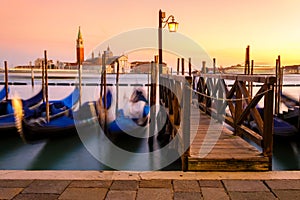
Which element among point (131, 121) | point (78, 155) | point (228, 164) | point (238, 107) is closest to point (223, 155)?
point (228, 164)

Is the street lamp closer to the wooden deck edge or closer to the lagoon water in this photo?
the lagoon water

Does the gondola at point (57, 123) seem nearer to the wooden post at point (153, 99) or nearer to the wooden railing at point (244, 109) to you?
the wooden post at point (153, 99)

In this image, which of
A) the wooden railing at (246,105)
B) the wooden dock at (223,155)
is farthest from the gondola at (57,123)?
the wooden dock at (223,155)

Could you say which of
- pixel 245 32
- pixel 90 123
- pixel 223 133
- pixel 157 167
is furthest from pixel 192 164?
pixel 245 32

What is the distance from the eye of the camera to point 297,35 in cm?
1421

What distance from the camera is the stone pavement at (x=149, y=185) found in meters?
2.54

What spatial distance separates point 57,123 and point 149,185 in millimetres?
6393

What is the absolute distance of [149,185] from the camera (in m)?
2.77

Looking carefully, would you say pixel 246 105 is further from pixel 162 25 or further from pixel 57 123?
pixel 57 123

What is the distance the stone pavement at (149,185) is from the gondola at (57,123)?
4.97 metres

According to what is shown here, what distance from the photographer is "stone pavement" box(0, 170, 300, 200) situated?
254 cm

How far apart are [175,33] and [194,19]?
5.82 metres

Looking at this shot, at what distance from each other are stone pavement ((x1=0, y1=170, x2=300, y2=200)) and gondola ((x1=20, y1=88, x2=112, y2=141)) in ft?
16.3

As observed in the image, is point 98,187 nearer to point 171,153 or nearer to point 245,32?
point 171,153
